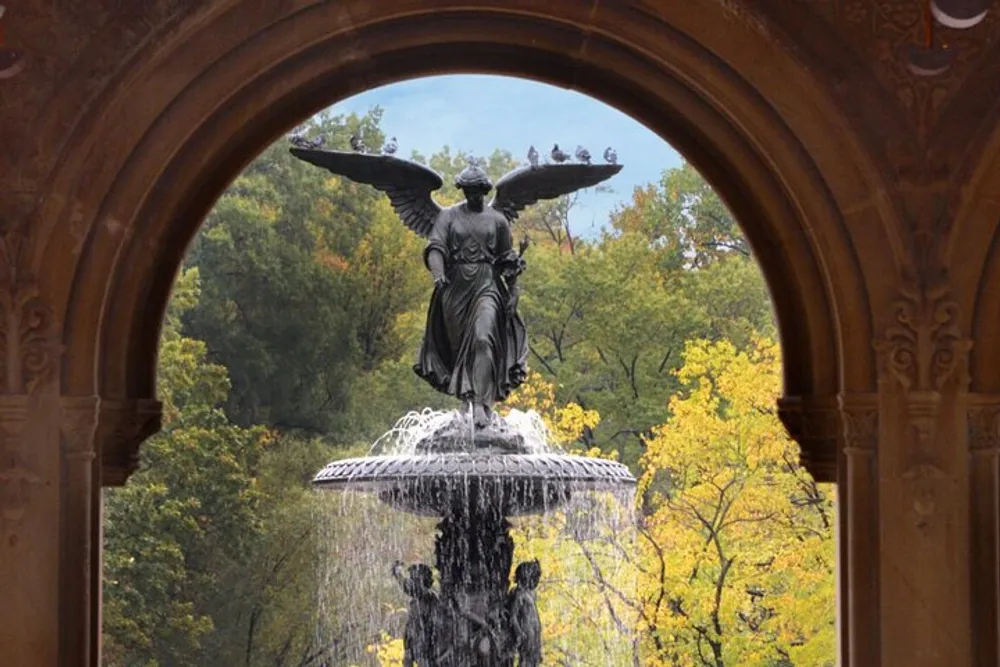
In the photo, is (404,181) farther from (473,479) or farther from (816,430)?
(816,430)

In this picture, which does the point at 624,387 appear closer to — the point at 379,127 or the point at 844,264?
the point at 379,127

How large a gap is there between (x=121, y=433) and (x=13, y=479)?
1.98 feet

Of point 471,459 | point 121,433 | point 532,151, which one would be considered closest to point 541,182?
point 532,151

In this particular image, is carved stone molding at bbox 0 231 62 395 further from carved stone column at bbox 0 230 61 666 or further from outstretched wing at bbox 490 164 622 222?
outstretched wing at bbox 490 164 622 222

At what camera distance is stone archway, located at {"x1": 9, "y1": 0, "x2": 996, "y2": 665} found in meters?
7.07

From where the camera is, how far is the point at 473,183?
8.62 meters

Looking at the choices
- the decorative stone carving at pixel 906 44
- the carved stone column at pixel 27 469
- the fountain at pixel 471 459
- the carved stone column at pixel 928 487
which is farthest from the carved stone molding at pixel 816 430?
the carved stone column at pixel 27 469

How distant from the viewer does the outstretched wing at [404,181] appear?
876cm

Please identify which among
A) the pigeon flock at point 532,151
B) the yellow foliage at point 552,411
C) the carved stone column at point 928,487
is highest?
the pigeon flock at point 532,151

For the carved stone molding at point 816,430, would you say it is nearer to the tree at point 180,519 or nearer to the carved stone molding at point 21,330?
the carved stone molding at point 21,330

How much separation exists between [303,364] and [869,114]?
1564cm

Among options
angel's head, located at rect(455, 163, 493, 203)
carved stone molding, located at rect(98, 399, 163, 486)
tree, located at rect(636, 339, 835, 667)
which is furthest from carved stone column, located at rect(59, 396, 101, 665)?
tree, located at rect(636, 339, 835, 667)

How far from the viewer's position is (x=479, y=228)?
869cm

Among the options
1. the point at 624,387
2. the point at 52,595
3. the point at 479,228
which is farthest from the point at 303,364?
the point at 52,595
